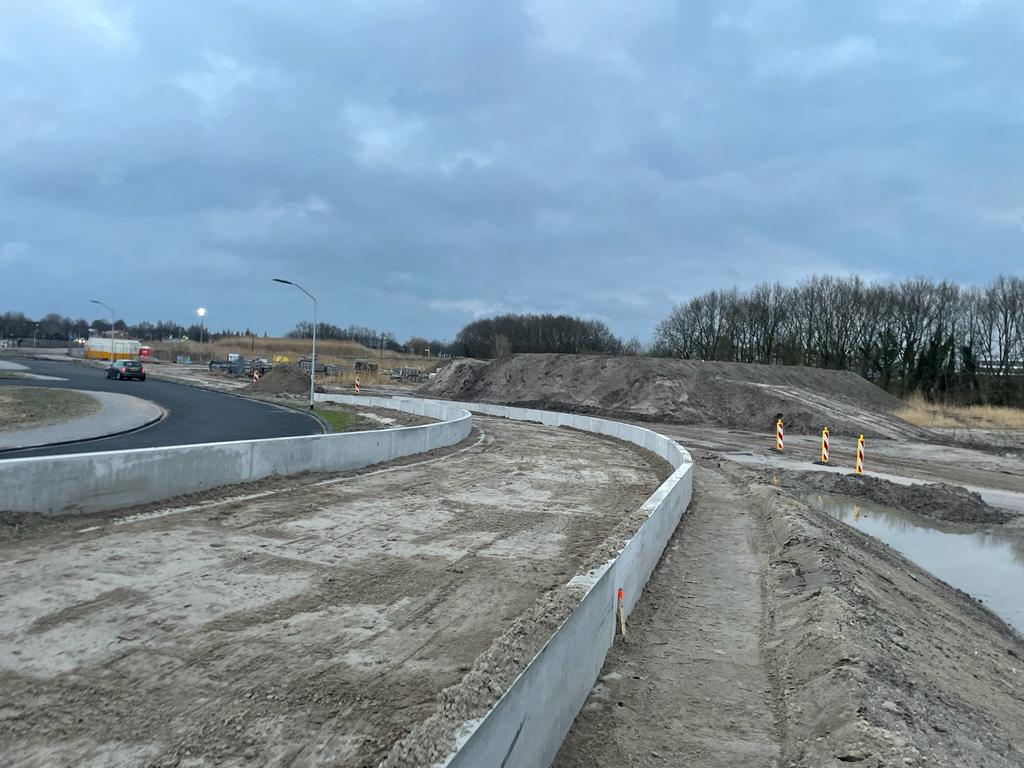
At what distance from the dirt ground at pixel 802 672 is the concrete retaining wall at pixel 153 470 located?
7.72m

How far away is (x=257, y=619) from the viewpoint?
19.8 ft

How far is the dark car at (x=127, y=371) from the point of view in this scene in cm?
5712

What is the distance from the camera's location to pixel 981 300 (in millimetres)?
76188

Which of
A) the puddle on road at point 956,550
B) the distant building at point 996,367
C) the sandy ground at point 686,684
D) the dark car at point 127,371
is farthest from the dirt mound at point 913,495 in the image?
the distant building at point 996,367

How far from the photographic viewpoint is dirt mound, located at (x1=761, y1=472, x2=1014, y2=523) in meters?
16.7

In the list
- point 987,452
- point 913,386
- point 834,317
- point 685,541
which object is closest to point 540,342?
point 834,317

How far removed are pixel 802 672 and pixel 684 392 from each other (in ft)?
134

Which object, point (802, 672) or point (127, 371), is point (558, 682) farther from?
point (127, 371)

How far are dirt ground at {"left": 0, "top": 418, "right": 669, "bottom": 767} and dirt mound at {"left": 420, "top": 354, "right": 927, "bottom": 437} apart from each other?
31819 mm

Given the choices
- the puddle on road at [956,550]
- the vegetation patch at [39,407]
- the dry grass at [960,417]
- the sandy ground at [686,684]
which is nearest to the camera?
the sandy ground at [686,684]

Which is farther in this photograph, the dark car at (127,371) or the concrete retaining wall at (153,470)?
the dark car at (127,371)

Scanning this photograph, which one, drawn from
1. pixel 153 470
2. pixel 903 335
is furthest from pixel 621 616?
pixel 903 335

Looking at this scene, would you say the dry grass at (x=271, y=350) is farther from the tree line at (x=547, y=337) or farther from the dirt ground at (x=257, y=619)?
the dirt ground at (x=257, y=619)

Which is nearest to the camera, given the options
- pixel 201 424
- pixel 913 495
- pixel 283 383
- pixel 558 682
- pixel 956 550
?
pixel 558 682
